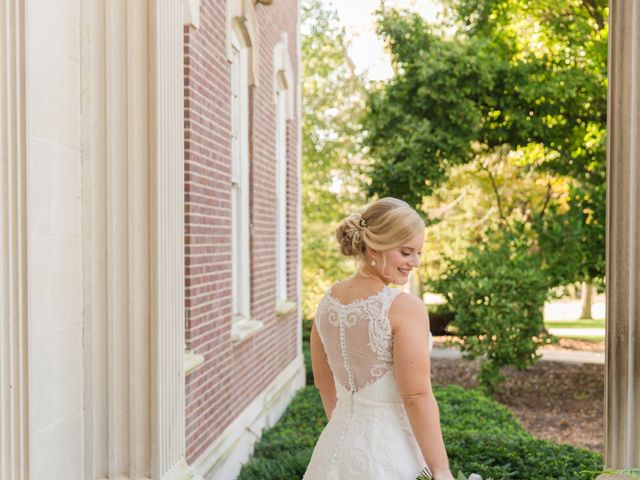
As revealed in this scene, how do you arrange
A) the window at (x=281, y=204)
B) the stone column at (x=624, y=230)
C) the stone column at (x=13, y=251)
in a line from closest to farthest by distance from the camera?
the stone column at (x=13, y=251), the stone column at (x=624, y=230), the window at (x=281, y=204)

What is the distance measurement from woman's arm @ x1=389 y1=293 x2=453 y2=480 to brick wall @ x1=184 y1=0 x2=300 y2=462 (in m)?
2.72

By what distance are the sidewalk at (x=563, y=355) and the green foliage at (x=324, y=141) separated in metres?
5.41

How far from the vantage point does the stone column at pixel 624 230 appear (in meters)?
3.71

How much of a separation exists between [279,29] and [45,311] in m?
7.75

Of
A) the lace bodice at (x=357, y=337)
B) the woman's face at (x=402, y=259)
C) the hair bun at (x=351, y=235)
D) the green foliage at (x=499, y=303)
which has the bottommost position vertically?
the green foliage at (x=499, y=303)

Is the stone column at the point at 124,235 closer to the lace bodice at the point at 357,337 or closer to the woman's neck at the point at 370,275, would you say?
the lace bodice at the point at 357,337

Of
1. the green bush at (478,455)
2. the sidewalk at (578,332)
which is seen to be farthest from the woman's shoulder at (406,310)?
the sidewalk at (578,332)

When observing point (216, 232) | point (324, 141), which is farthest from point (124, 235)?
point (324, 141)

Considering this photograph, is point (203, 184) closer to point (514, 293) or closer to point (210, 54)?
point (210, 54)

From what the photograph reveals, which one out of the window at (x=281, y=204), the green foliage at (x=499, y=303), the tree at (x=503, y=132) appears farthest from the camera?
the tree at (x=503, y=132)

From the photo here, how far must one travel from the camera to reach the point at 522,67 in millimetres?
15617

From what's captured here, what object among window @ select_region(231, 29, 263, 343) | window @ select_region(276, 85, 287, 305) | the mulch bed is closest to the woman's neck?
window @ select_region(231, 29, 263, 343)

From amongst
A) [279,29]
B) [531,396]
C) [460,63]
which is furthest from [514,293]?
[279,29]

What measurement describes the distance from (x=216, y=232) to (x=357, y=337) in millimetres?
3566
